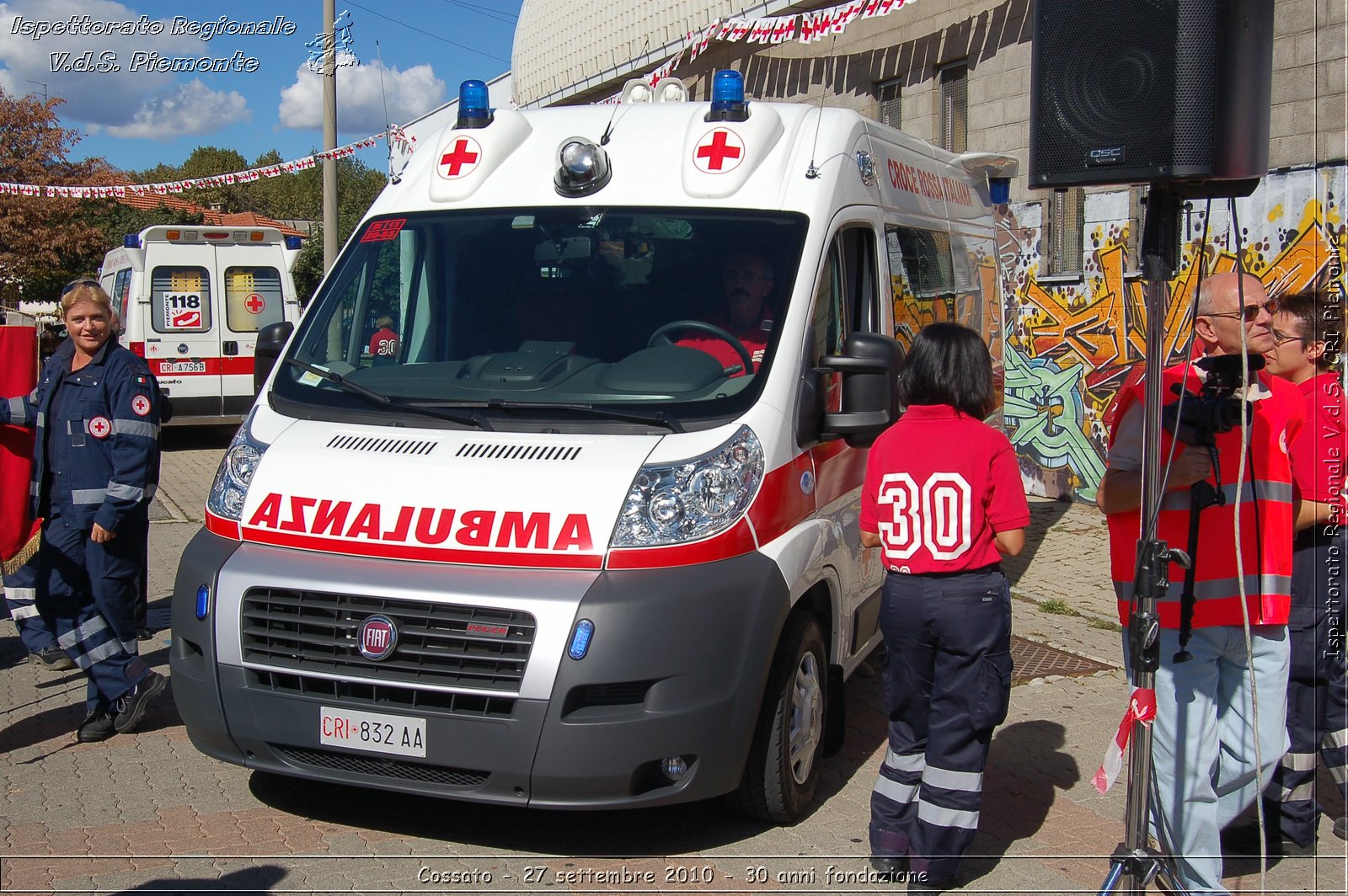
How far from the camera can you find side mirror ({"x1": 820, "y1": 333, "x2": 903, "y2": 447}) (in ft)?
14.6

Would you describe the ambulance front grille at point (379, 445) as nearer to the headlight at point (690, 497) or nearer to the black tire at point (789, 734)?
the headlight at point (690, 497)

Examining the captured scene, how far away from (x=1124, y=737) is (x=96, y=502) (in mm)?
4385

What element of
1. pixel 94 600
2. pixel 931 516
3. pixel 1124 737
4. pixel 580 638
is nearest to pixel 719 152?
pixel 931 516

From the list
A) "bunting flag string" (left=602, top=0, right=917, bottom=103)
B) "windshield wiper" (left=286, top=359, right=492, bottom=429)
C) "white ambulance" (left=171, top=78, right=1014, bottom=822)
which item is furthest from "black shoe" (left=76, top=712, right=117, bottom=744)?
"bunting flag string" (left=602, top=0, right=917, bottom=103)

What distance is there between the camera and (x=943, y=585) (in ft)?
12.8

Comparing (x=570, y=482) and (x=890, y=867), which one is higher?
(x=570, y=482)

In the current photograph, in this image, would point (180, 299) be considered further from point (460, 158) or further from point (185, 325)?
point (460, 158)

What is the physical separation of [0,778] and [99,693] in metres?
0.59

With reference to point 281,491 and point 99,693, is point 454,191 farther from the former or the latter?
point 99,693

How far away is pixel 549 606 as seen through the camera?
12.8 feet

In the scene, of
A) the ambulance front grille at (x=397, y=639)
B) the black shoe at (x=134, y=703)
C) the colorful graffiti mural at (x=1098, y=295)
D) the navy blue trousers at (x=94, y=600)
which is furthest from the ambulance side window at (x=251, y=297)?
the ambulance front grille at (x=397, y=639)

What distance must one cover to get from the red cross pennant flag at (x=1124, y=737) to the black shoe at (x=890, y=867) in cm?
83

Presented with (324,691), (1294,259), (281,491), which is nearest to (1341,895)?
(324,691)

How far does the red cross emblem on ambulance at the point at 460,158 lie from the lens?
534 cm
